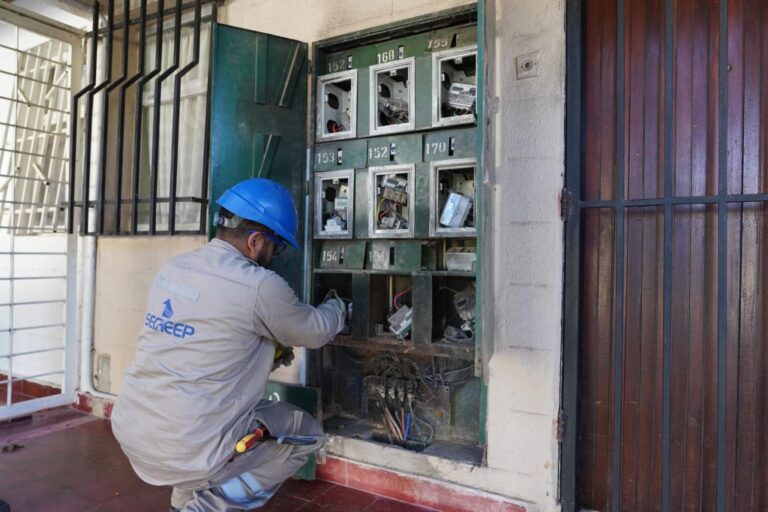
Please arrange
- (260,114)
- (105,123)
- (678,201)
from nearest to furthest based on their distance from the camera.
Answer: (678,201) → (260,114) → (105,123)

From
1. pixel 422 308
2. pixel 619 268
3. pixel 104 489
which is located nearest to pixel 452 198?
pixel 422 308

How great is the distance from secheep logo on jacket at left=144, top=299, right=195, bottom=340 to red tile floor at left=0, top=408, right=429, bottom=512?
3.37ft

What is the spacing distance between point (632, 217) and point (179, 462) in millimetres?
1914

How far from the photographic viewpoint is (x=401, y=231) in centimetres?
247

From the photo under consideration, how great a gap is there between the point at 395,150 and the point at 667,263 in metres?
1.27

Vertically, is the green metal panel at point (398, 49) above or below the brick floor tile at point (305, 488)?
above

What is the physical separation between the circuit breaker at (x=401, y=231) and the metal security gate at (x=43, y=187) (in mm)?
2057

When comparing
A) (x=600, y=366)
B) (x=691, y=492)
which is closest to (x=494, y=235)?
(x=600, y=366)

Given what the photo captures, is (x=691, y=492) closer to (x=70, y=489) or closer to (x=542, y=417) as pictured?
(x=542, y=417)

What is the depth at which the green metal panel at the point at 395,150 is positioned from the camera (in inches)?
96.7

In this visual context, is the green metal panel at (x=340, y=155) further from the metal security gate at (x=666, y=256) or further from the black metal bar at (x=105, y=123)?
the black metal bar at (x=105, y=123)

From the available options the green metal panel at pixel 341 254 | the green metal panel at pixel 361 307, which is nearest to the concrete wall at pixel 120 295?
the green metal panel at pixel 341 254

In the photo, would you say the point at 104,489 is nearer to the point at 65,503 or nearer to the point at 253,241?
the point at 65,503

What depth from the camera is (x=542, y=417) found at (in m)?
2.16
